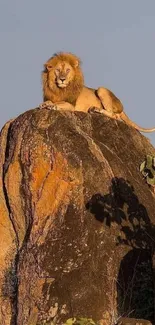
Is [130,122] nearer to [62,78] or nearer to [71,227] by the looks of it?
[62,78]

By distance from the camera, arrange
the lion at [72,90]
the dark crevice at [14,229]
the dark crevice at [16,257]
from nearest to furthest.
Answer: the dark crevice at [16,257], the dark crevice at [14,229], the lion at [72,90]

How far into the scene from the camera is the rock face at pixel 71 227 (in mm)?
14336

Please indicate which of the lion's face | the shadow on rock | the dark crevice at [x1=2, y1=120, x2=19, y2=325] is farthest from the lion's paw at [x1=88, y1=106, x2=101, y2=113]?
the shadow on rock

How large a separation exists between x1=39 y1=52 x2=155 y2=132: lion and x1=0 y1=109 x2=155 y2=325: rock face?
152cm

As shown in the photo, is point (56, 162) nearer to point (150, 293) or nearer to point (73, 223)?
point (73, 223)

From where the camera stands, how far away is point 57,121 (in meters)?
15.5

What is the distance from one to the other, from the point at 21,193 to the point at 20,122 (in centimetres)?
103

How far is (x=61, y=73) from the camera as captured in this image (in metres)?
17.6

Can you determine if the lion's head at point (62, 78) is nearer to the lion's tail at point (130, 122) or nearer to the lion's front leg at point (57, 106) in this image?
the lion's front leg at point (57, 106)

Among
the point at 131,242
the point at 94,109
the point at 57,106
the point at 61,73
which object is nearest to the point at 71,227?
the point at 131,242

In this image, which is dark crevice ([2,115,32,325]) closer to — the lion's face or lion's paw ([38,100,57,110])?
lion's paw ([38,100,57,110])

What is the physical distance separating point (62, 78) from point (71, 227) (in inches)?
142

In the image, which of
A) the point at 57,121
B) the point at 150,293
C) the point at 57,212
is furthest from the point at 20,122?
the point at 150,293

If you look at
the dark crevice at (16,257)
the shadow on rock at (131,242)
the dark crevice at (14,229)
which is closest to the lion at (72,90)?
the dark crevice at (14,229)
